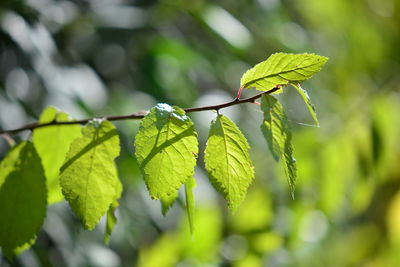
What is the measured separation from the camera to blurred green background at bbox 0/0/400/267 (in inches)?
39.1

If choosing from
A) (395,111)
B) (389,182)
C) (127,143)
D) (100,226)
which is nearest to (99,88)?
(127,143)

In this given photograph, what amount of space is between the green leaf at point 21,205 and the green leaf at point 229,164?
0.15 meters

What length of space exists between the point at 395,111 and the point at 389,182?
0.40 meters

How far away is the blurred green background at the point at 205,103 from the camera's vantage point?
99cm

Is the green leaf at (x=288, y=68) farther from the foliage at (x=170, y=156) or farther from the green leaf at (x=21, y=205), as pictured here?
the green leaf at (x=21, y=205)

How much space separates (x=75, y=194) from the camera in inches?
18.1

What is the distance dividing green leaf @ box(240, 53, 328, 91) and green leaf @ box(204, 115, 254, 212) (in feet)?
0.14

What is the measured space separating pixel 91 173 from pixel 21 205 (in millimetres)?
71

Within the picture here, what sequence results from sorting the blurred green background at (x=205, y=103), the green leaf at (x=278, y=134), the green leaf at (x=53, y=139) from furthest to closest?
1. the blurred green background at (x=205, y=103)
2. the green leaf at (x=53, y=139)
3. the green leaf at (x=278, y=134)

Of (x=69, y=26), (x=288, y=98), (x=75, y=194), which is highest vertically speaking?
(x=69, y=26)

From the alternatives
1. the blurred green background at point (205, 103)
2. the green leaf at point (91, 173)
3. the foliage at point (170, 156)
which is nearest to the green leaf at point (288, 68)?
the foliage at point (170, 156)

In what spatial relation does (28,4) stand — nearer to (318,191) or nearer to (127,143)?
(127,143)

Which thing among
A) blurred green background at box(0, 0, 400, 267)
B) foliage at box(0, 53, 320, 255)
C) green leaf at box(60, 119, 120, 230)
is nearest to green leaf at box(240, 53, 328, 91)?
foliage at box(0, 53, 320, 255)

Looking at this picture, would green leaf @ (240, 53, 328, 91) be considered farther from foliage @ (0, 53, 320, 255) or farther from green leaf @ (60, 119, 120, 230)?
green leaf @ (60, 119, 120, 230)
